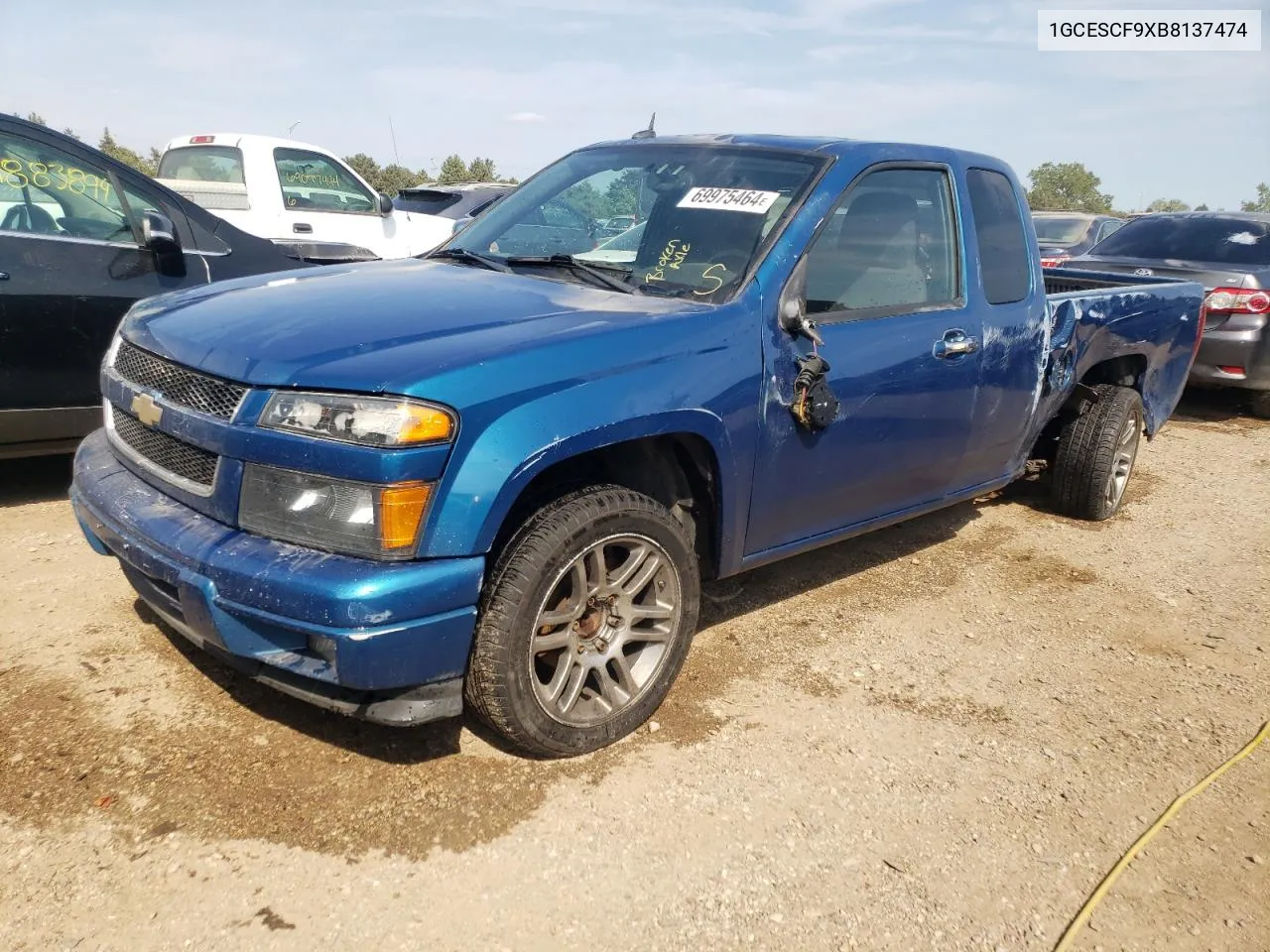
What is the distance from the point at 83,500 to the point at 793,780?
2.24 m

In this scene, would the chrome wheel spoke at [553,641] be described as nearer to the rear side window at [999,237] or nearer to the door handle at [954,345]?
the door handle at [954,345]

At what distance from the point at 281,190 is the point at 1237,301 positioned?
8088 millimetres

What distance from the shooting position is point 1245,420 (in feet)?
27.8

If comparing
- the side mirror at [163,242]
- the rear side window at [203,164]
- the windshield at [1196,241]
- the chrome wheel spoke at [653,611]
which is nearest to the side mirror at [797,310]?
the chrome wheel spoke at [653,611]

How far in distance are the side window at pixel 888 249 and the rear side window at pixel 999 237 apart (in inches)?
7.9

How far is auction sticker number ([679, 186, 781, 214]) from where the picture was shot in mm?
3342

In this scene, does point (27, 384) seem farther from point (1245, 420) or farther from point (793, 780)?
point (1245, 420)

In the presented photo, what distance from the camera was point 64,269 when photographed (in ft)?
14.2

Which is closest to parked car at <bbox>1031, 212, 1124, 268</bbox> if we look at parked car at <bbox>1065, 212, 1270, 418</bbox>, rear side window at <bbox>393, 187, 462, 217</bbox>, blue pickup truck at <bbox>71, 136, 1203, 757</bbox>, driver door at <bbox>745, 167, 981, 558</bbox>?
parked car at <bbox>1065, 212, 1270, 418</bbox>

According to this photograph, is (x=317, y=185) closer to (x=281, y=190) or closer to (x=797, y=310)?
(x=281, y=190)

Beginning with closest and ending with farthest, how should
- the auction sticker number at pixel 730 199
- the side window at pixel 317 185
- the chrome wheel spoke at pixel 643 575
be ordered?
the chrome wheel spoke at pixel 643 575
the auction sticker number at pixel 730 199
the side window at pixel 317 185

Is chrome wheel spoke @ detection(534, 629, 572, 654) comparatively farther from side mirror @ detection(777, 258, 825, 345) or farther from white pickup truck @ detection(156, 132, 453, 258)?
white pickup truck @ detection(156, 132, 453, 258)

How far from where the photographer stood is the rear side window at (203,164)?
9.05m

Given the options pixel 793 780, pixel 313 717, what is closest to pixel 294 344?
pixel 313 717
